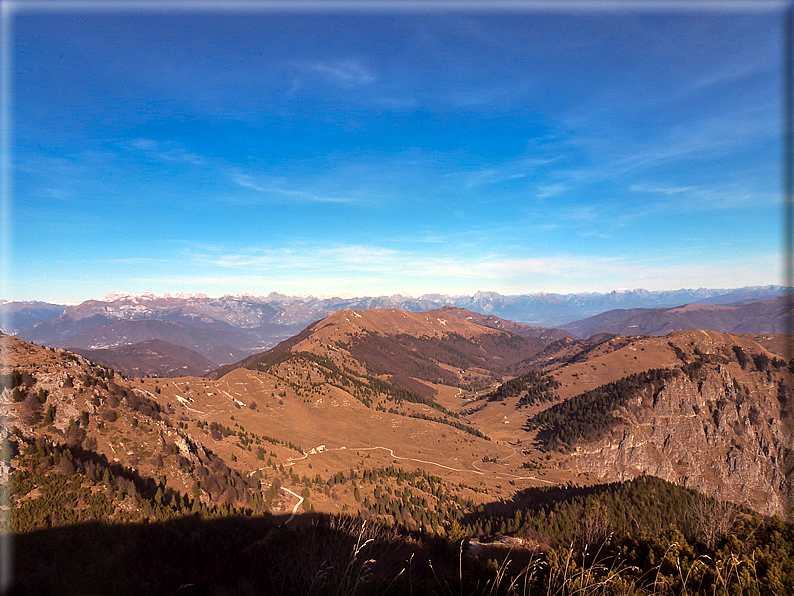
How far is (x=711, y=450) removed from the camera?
187000 millimetres

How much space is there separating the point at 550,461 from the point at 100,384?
18222 centimetres

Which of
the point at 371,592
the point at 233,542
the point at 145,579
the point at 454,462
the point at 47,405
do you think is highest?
the point at 47,405

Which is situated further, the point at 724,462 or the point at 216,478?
the point at 724,462

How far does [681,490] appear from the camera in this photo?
113 m

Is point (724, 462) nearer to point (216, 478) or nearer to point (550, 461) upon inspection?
point (550, 461)

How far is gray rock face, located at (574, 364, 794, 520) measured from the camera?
6860 inches

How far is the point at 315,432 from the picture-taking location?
465ft

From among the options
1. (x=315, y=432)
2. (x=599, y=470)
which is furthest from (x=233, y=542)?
Answer: (x=599, y=470)

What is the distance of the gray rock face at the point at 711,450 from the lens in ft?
572

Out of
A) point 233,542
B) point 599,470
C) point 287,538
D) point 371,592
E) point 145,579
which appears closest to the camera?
point 371,592

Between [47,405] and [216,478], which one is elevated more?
[47,405]

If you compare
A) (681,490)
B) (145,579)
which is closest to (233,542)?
(145,579)

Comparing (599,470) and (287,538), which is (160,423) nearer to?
(287,538)

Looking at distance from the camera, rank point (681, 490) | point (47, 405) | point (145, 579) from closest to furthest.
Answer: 1. point (145, 579)
2. point (47, 405)
3. point (681, 490)
